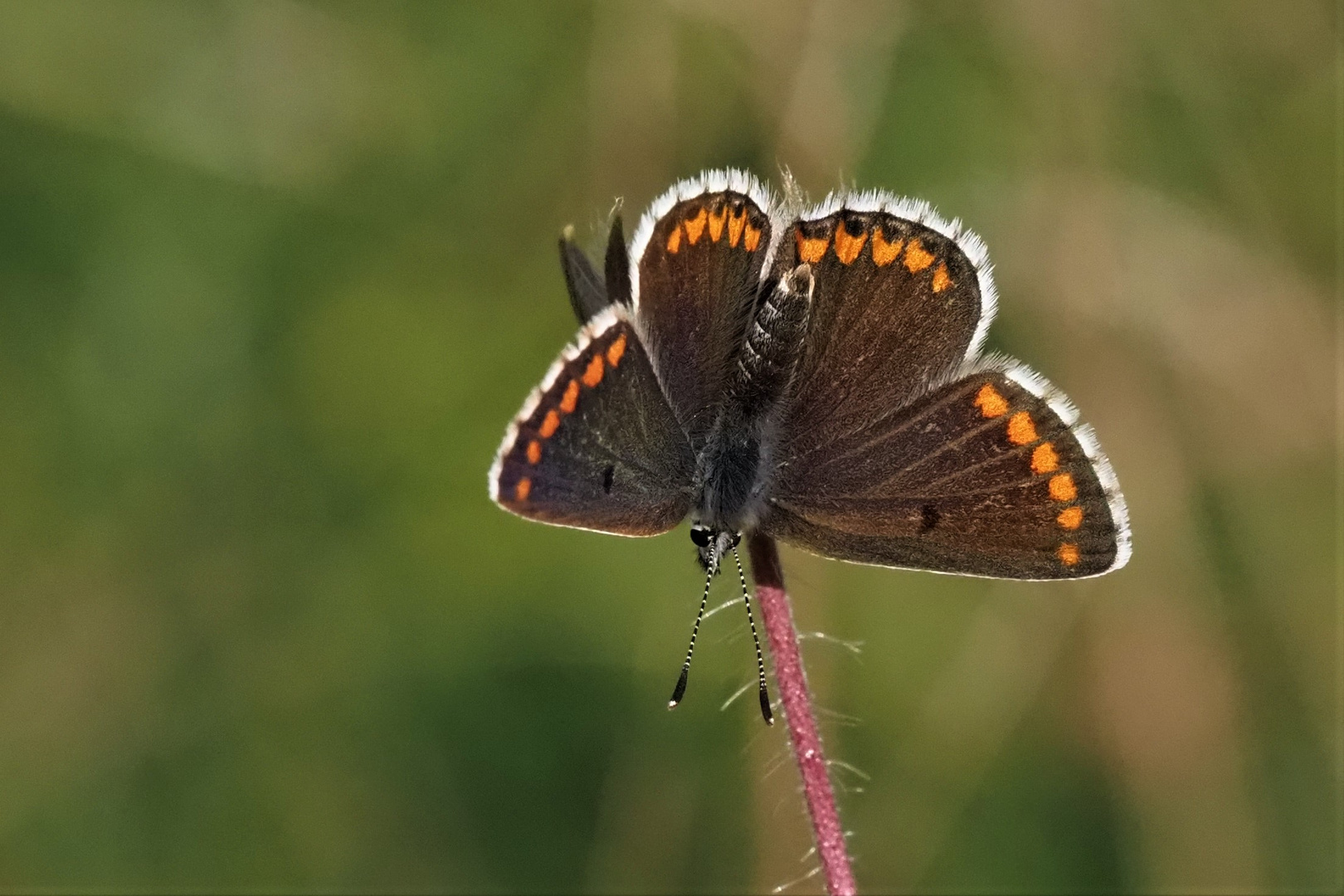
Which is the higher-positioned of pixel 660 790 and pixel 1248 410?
pixel 1248 410

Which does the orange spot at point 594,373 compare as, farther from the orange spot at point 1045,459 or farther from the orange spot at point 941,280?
the orange spot at point 1045,459

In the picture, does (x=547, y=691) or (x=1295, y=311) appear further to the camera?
(x=1295, y=311)

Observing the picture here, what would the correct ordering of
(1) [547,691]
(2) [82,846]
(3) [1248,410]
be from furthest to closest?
(3) [1248,410] → (1) [547,691] → (2) [82,846]

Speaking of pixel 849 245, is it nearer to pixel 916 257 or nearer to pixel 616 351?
pixel 916 257

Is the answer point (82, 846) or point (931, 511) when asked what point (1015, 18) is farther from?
point (82, 846)

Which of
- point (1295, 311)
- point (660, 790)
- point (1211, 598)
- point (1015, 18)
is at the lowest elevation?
point (660, 790)

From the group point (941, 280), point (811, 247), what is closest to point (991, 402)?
point (941, 280)

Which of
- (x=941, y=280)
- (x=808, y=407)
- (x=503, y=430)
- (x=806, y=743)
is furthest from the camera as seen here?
(x=503, y=430)

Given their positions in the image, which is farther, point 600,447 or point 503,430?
point 503,430

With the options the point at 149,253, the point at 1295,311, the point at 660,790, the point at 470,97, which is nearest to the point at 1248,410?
the point at 1295,311
